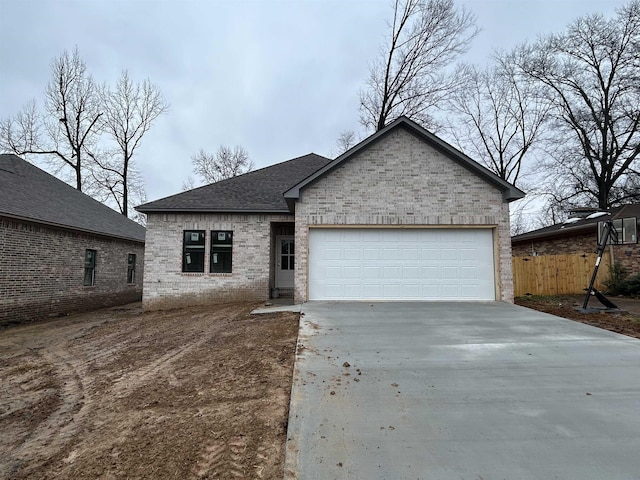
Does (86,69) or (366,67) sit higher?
(86,69)

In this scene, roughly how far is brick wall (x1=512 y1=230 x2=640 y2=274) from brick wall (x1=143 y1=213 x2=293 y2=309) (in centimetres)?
1318

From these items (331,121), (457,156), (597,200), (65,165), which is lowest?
(457,156)

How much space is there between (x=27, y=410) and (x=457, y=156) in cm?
1023

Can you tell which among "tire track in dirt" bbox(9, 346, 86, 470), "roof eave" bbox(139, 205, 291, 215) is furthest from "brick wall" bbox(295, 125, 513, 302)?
"tire track in dirt" bbox(9, 346, 86, 470)

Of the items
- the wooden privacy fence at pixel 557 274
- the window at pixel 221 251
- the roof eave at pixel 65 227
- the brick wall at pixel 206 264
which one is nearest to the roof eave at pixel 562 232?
the wooden privacy fence at pixel 557 274

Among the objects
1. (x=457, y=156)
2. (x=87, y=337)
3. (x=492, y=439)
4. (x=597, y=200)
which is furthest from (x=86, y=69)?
(x=597, y=200)

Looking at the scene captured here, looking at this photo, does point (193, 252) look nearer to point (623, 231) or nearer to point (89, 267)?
point (89, 267)

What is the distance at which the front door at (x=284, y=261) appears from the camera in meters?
12.3

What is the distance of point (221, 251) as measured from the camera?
11.3 meters

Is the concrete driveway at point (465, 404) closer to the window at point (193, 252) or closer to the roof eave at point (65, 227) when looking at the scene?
the window at point (193, 252)

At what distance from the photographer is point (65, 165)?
23.9 metres

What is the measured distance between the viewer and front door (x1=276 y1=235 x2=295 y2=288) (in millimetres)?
12281

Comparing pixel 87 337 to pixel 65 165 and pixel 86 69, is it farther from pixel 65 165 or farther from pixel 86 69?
pixel 86 69

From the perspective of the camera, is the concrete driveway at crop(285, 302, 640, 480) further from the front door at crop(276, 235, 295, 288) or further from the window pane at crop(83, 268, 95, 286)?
the window pane at crop(83, 268, 95, 286)
